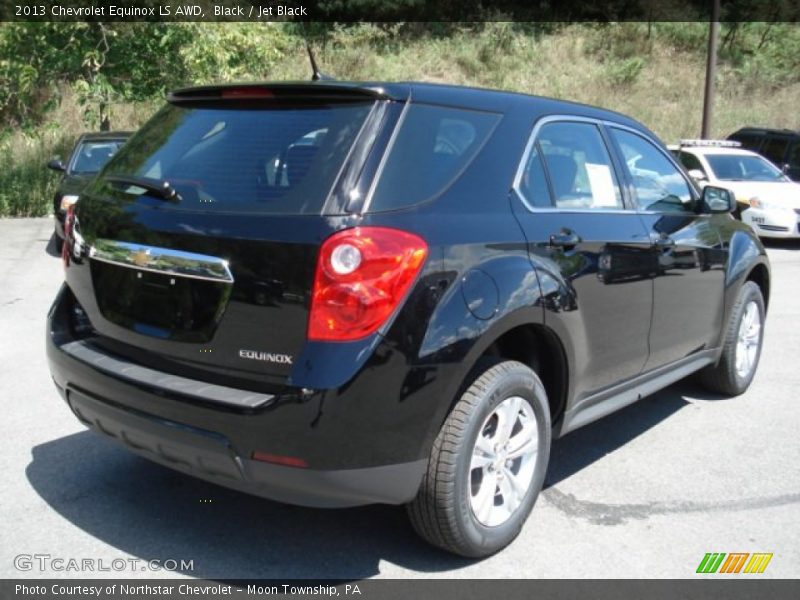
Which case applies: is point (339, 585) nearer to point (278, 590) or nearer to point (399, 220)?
point (278, 590)

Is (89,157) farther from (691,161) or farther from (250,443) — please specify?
(250,443)

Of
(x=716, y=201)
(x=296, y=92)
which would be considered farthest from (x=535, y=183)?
(x=716, y=201)

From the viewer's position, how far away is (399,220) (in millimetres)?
2770

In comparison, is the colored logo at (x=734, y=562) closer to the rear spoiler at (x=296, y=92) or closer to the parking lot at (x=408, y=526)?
the parking lot at (x=408, y=526)

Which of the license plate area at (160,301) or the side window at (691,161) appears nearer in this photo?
the license plate area at (160,301)

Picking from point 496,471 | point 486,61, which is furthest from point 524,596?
point 486,61

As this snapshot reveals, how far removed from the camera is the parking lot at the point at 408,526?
3186mm

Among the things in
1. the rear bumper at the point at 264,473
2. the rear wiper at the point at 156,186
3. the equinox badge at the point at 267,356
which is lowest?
the rear bumper at the point at 264,473

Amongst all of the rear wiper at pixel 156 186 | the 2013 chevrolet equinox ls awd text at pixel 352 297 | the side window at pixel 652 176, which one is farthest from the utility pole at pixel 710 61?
the rear wiper at pixel 156 186

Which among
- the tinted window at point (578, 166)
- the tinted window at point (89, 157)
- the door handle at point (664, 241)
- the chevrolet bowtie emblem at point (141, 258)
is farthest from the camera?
the tinted window at point (89, 157)

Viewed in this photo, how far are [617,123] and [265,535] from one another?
8.93 feet

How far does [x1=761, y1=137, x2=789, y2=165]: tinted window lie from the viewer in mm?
16094

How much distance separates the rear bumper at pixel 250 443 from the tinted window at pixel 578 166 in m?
1.48

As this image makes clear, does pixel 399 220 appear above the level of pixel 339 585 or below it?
above
